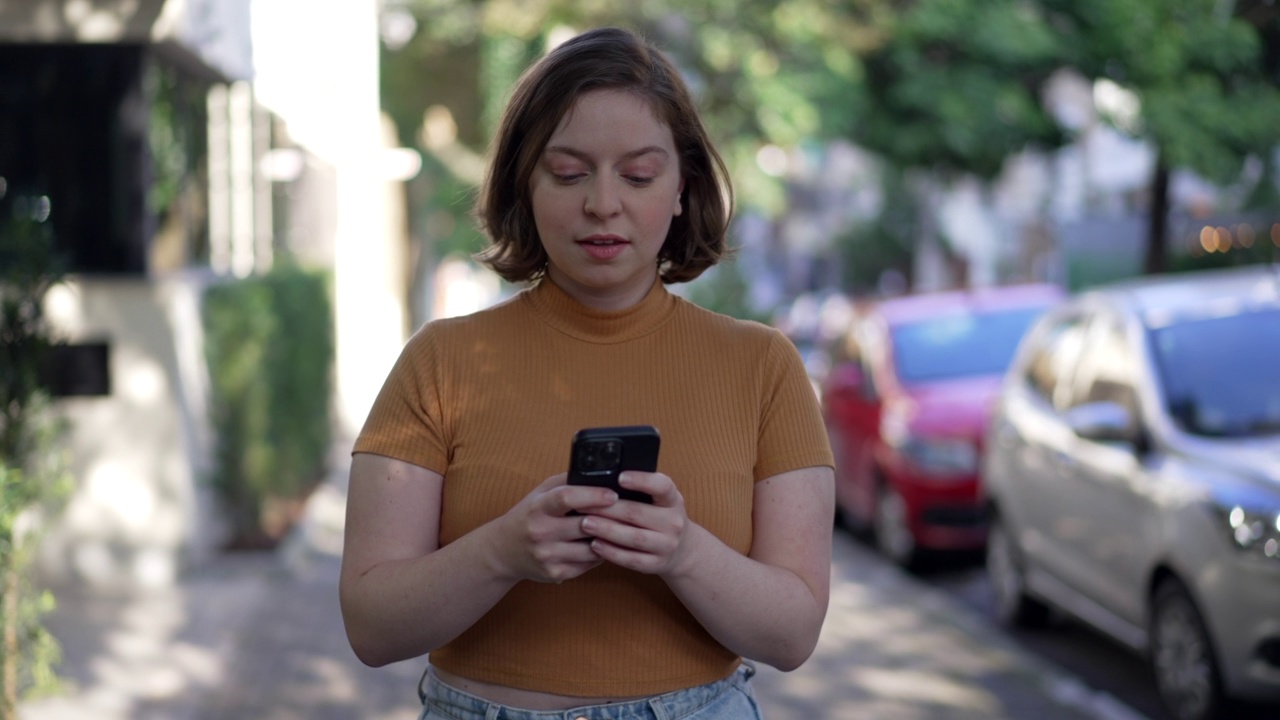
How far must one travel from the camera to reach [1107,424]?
704 centimetres

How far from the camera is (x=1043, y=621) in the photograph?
8.98m

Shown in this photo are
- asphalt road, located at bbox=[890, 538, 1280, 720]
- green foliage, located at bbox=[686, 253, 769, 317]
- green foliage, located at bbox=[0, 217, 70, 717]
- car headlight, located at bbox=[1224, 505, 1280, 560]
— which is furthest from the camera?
green foliage, located at bbox=[686, 253, 769, 317]

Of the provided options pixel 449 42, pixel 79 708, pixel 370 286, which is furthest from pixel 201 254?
pixel 449 42

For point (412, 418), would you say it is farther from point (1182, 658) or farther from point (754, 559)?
point (1182, 658)

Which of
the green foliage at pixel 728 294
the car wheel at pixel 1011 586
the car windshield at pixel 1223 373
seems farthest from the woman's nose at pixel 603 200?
the green foliage at pixel 728 294

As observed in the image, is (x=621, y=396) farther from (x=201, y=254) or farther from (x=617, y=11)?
(x=617, y=11)

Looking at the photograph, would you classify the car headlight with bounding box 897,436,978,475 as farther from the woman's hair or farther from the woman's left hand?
the woman's left hand

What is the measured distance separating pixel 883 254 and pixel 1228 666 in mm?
51439

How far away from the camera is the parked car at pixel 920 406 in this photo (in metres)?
10.6

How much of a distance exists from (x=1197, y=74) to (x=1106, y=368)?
11396 mm

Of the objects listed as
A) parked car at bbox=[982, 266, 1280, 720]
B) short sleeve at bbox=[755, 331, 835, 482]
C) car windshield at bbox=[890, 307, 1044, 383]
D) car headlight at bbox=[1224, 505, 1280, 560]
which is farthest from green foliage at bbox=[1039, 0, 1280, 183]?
short sleeve at bbox=[755, 331, 835, 482]

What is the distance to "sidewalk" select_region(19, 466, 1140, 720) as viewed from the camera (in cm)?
675

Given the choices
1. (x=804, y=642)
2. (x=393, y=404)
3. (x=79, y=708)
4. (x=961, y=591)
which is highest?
(x=393, y=404)

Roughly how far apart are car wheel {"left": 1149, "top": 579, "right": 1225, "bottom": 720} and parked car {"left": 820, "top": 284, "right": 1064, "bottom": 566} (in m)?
3.87
